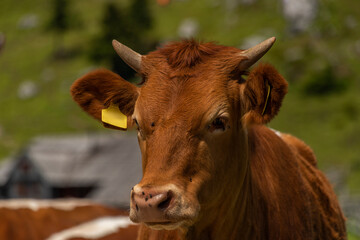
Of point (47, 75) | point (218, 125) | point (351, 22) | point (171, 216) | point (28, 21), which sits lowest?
point (47, 75)

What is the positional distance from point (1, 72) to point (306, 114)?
39.2 m

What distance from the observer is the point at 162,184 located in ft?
13.0

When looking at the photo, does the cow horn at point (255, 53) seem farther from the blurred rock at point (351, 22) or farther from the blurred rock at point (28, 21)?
the blurred rock at point (28, 21)

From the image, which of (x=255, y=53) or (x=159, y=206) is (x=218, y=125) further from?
(x=159, y=206)

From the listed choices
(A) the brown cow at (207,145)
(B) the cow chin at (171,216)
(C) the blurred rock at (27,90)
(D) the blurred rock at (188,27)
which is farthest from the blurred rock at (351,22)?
(B) the cow chin at (171,216)

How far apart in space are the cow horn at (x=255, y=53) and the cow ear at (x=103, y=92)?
2.74ft

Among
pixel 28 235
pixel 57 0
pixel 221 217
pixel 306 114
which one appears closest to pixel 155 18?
pixel 57 0

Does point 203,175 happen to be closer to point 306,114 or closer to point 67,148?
point 67,148

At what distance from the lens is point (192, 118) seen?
170 inches

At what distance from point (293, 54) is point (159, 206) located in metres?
56.7

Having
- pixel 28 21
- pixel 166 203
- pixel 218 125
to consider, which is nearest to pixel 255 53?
pixel 218 125

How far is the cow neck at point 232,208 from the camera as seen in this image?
180 inches

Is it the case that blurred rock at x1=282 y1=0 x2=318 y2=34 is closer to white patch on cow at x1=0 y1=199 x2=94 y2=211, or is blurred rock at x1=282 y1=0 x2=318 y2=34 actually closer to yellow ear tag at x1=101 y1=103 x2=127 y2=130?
white patch on cow at x1=0 y1=199 x2=94 y2=211

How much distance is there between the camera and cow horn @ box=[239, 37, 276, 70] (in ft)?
15.0
